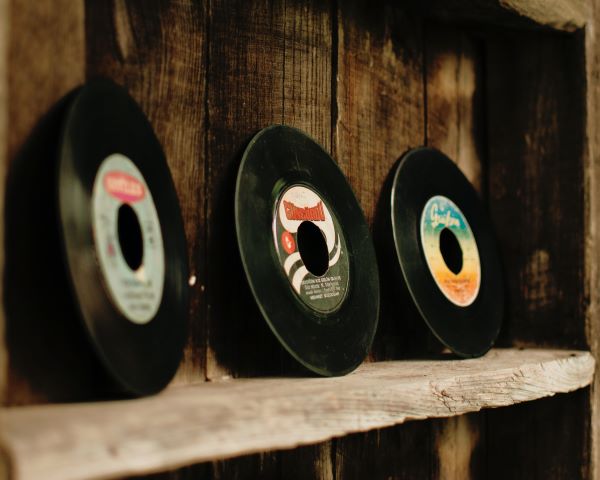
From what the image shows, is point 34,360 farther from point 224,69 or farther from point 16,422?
point 224,69

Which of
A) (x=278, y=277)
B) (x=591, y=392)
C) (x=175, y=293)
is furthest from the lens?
(x=591, y=392)

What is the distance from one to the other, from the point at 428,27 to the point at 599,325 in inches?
24.7

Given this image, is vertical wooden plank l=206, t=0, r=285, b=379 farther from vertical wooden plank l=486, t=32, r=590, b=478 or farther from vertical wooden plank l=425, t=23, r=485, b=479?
vertical wooden plank l=486, t=32, r=590, b=478

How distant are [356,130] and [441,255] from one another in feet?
0.86

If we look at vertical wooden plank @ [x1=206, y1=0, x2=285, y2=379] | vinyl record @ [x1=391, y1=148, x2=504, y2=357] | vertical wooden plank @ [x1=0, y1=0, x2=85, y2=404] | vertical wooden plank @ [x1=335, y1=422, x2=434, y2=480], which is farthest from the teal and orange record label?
vertical wooden plank @ [x1=0, y1=0, x2=85, y2=404]

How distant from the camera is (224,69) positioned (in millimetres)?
1037

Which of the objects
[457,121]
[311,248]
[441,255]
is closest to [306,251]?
[311,248]

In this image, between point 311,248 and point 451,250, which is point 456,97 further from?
point 311,248

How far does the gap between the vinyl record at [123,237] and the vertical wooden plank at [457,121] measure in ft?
2.20

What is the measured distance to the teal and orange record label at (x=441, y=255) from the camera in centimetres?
127

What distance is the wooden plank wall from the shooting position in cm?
89

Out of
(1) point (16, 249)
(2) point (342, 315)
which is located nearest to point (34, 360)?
(1) point (16, 249)

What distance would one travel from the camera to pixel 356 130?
1.24 m

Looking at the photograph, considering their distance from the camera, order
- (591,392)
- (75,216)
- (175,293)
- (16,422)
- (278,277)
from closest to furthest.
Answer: (16,422)
(75,216)
(175,293)
(278,277)
(591,392)
